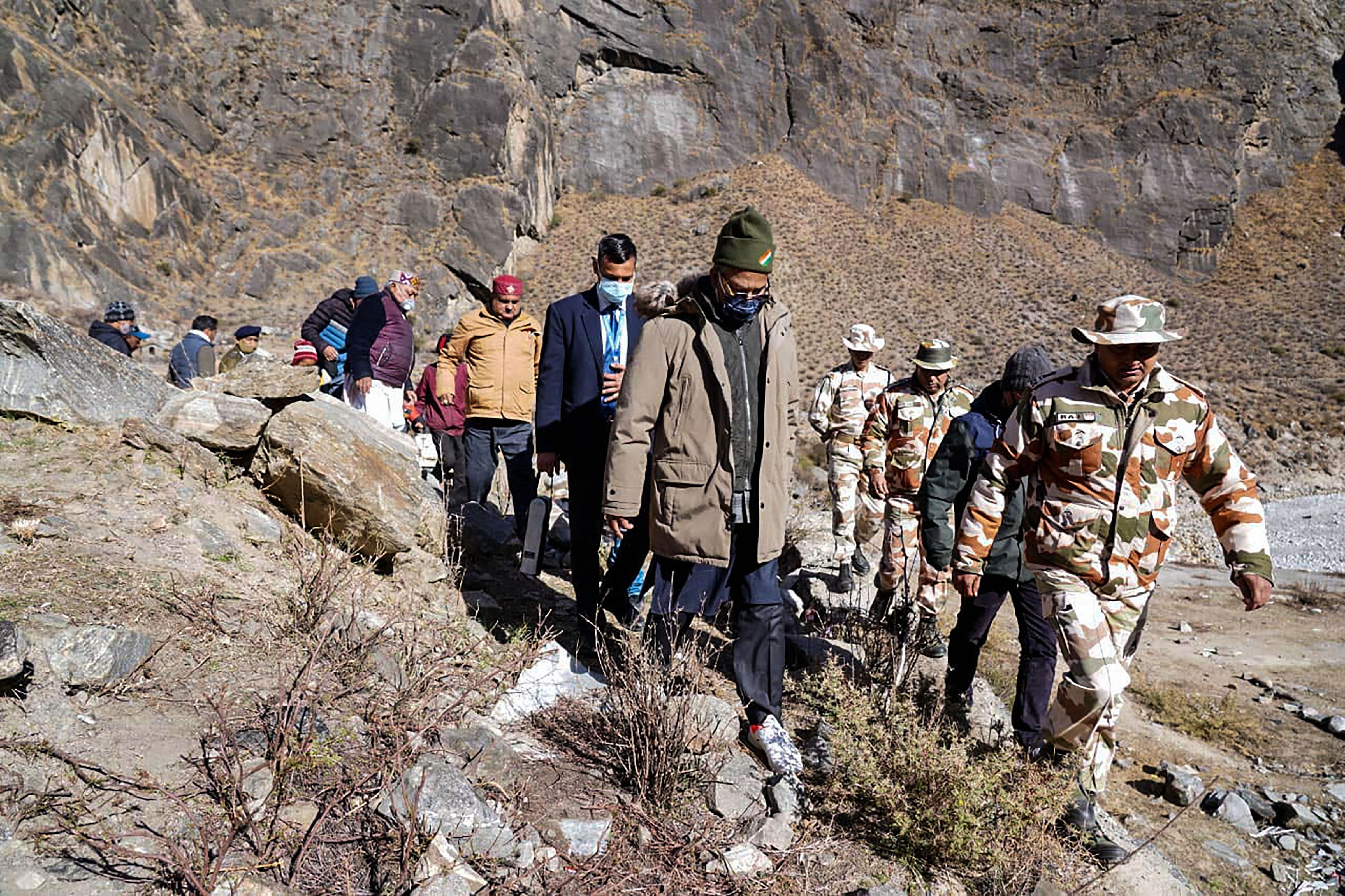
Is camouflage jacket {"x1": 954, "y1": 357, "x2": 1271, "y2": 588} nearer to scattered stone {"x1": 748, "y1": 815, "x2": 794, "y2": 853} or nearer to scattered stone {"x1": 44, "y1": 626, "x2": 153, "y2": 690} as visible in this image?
scattered stone {"x1": 748, "y1": 815, "x2": 794, "y2": 853}

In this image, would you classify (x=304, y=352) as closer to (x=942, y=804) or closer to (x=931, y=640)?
(x=931, y=640)

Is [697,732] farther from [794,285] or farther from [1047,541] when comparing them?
[794,285]

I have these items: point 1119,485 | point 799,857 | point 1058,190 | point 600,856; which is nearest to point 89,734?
point 600,856

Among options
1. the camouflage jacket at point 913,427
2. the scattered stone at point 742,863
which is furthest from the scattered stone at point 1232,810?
the scattered stone at point 742,863

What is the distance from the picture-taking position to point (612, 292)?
3764mm

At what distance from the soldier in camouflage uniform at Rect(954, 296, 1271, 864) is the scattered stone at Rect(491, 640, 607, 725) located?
1.86 m

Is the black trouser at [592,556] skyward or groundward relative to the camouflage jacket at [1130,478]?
groundward

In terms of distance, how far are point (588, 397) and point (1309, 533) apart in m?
14.8

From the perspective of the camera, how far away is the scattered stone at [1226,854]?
334 cm

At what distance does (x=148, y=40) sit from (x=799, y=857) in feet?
106

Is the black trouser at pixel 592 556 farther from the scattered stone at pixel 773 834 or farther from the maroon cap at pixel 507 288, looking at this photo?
the maroon cap at pixel 507 288

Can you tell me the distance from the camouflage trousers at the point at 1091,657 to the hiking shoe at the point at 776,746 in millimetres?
996

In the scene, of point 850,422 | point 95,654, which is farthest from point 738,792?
point 850,422

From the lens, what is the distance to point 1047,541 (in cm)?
288
